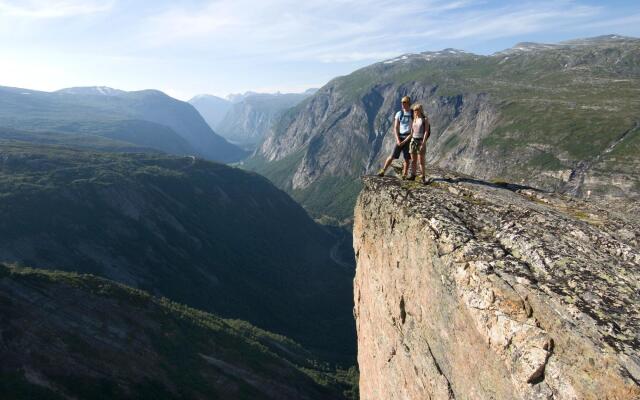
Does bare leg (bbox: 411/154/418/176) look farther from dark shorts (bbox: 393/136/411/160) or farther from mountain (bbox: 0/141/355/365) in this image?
mountain (bbox: 0/141/355/365)

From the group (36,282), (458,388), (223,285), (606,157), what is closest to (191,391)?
(36,282)

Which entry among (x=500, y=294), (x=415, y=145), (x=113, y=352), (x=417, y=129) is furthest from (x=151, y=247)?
(x=500, y=294)

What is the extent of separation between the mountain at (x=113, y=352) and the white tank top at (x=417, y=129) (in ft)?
142

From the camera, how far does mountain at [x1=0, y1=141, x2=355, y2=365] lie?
126875mm

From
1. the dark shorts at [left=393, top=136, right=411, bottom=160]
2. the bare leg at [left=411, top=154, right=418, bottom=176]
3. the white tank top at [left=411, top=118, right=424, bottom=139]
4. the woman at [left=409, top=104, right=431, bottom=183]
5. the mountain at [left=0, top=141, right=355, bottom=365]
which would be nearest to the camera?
the woman at [left=409, top=104, right=431, bottom=183]

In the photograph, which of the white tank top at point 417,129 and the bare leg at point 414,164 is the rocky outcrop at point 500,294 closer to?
the bare leg at point 414,164

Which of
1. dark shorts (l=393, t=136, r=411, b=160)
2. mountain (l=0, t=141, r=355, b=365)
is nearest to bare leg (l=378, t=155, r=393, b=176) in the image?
dark shorts (l=393, t=136, r=411, b=160)

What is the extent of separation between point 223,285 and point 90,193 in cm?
5924

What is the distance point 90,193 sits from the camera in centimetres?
15388

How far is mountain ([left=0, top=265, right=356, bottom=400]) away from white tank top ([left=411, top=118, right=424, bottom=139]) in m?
43.3

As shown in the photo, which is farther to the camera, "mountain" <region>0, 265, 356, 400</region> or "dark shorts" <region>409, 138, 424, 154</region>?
"mountain" <region>0, 265, 356, 400</region>

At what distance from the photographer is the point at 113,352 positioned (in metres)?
51.4

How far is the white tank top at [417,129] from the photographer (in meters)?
22.5

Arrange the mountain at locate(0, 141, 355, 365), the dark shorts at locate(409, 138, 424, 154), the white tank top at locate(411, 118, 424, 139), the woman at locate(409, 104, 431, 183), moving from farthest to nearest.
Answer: the mountain at locate(0, 141, 355, 365) < the dark shorts at locate(409, 138, 424, 154) < the white tank top at locate(411, 118, 424, 139) < the woman at locate(409, 104, 431, 183)
